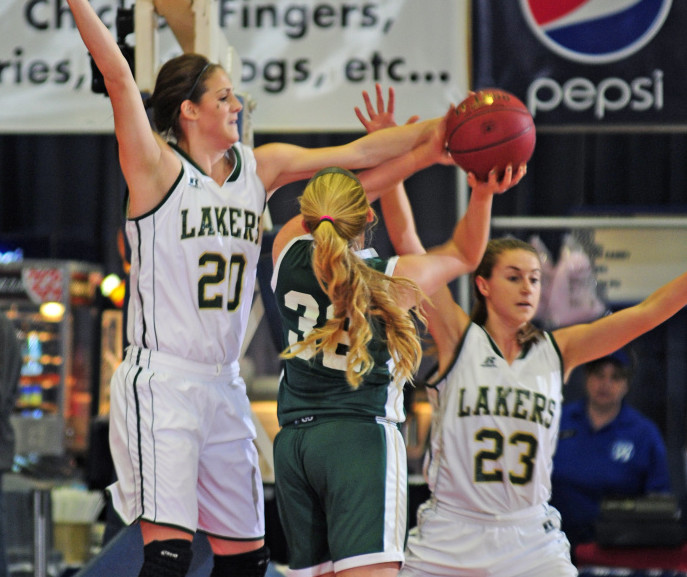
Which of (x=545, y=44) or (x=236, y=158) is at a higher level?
(x=545, y=44)

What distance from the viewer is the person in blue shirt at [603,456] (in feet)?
18.7

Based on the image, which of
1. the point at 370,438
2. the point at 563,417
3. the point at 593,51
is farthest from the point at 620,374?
the point at 370,438

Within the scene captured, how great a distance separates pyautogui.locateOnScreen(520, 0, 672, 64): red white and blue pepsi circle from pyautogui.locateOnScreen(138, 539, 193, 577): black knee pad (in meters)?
3.75

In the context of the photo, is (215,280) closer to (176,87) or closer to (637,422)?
(176,87)

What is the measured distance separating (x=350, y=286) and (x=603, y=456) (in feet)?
10.8

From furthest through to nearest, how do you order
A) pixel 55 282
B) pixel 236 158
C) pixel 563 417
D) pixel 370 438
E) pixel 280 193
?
1. pixel 55 282
2. pixel 280 193
3. pixel 563 417
4. pixel 236 158
5. pixel 370 438

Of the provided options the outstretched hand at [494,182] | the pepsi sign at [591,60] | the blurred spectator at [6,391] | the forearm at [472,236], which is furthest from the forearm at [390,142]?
the blurred spectator at [6,391]

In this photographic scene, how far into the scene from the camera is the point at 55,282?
8.99 meters

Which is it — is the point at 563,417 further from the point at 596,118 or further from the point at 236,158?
the point at 236,158

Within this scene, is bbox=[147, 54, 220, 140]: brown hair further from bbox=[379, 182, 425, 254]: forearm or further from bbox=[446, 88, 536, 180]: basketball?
bbox=[446, 88, 536, 180]: basketball

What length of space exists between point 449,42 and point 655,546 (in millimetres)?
3001

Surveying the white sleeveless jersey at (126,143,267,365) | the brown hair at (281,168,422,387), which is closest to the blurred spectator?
the white sleeveless jersey at (126,143,267,365)

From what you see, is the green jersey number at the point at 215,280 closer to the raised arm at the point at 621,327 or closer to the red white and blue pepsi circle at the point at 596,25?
the raised arm at the point at 621,327

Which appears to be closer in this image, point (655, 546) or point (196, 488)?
point (196, 488)
